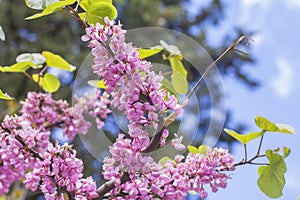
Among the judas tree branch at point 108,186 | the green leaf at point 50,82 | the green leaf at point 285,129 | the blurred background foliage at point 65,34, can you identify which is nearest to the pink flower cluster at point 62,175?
the judas tree branch at point 108,186

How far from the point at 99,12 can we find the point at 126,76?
0.10 meters

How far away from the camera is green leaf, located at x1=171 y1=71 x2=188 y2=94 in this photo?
0.80 m

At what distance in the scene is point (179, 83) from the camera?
2.64ft

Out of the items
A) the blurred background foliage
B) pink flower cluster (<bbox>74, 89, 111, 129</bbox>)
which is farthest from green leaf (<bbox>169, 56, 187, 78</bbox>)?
the blurred background foliage

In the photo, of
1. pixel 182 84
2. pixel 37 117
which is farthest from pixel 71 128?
pixel 182 84

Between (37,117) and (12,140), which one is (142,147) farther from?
(37,117)

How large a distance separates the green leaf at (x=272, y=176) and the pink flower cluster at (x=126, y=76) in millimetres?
213

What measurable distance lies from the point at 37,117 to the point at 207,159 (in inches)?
16.4

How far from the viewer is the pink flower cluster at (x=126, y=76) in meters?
0.52

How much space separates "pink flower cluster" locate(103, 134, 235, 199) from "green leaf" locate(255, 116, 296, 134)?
6 centimetres

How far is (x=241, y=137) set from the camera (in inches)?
26.8

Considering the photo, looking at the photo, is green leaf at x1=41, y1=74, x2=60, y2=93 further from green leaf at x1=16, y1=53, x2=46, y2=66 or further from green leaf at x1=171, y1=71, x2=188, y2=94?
green leaf at x1=171, y1=71, x2=188, y2=94

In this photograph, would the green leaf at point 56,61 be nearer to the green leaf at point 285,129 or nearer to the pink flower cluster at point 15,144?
the pink flower cluster at point 15,144

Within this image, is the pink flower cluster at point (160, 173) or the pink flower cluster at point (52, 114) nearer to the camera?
the pink flower cluster at point (160, 173)
